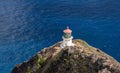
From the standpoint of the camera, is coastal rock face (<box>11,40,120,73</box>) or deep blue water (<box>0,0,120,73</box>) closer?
A: coastal rock face (<box>11,40,120,73</box>)

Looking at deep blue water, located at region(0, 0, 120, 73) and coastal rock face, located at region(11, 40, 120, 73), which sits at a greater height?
coastal rock face, located at region(11, 40, 120, 73)

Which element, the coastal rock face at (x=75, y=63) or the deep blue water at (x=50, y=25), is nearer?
the coastal rock face at (x=75, y=63)

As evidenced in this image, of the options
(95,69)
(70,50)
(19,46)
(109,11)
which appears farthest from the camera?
(109,11)

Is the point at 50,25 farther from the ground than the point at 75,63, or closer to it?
closer to it

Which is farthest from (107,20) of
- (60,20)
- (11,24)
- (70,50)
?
(70,50)

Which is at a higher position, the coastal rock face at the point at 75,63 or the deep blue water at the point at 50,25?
the coastal rock face at the point at 75,63

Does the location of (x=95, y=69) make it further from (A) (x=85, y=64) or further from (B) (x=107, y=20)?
(B) (x=107, y=20)

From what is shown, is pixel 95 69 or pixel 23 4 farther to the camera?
pixel 23 4

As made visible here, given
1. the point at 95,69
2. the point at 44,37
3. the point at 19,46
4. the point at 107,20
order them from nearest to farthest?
the point at 95,69 < the point at 19,46 < the point at 44,37 < the point at 107,20
